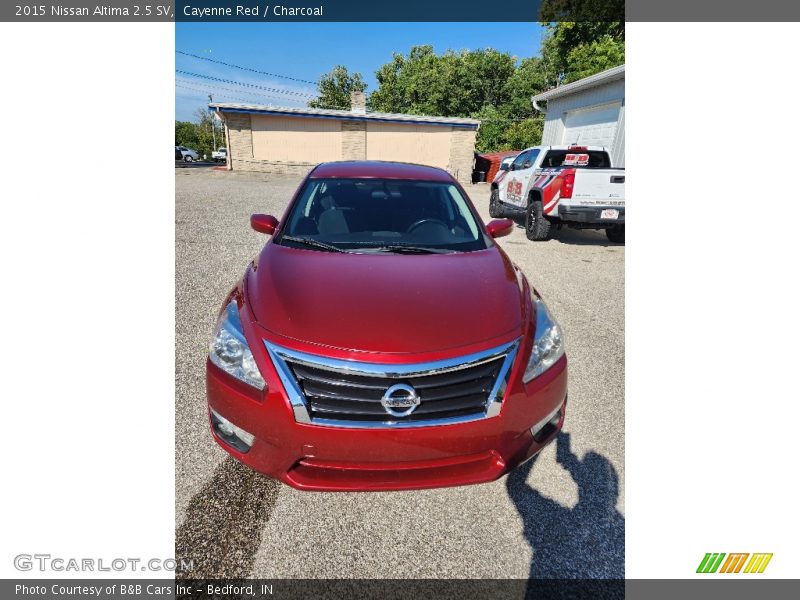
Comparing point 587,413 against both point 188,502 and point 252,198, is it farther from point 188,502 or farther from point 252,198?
point 252,198

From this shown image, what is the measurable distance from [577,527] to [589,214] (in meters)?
5.57

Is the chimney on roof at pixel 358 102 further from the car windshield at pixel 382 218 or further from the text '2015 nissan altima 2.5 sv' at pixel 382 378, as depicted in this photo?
the text '2015 nissan altima 2.5 sv' at pixel 382 378

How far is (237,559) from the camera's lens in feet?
5.30

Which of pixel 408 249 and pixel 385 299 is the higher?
pixel 408 249

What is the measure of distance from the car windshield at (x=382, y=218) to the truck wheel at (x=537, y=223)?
14.2 ft

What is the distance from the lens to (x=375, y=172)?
125 inches

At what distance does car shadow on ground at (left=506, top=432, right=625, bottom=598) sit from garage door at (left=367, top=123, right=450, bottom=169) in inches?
791

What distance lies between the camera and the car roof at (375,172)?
3100mm

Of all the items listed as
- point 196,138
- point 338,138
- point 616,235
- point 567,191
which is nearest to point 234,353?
point 567,191

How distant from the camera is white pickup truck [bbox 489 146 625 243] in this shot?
611 centimetres

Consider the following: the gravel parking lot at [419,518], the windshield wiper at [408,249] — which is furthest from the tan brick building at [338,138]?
the gravel parking lot at [419,518]

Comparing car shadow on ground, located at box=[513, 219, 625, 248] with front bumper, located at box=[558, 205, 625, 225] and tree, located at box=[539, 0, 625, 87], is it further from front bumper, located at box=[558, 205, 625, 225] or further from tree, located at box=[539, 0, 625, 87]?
tree, located at box=[539, 0, 625, 87]
